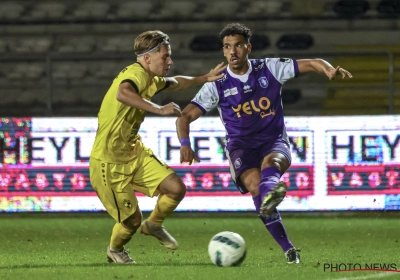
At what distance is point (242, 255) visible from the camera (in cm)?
657

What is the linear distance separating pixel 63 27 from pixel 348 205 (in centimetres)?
856

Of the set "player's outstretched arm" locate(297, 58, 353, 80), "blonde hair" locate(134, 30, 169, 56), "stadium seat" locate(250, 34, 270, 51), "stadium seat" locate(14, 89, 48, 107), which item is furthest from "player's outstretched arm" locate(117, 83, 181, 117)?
"stadium seat" locate(250, 34, 270, 51)

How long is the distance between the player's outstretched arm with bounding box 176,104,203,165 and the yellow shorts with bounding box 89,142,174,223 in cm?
22

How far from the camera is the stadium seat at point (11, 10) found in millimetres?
18373

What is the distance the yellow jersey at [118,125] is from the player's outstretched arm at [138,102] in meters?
0.22

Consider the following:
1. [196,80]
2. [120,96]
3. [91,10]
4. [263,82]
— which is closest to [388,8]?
[91,10]

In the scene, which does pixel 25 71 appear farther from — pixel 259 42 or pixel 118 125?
pixel 118 125

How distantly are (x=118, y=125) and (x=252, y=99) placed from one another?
1215 mm

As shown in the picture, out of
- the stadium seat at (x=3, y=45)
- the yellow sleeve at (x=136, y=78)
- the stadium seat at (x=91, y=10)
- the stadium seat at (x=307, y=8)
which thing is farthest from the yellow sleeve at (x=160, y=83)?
the stadium seat at (x=3, y=45)

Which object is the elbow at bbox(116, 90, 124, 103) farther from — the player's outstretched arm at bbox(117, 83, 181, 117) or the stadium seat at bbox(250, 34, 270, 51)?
the stadium seat at bbox(250, 34, 270, 51)

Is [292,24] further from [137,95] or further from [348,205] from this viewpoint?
[137,95]

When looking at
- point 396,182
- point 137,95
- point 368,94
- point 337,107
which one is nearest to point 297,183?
point 396,182

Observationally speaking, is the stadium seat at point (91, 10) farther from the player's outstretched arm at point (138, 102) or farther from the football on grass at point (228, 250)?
the football on grass at point (228, 250)

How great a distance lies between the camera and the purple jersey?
7.29m
